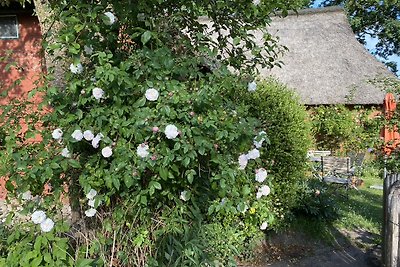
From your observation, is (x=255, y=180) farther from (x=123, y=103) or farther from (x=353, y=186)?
(x=353, y=186)

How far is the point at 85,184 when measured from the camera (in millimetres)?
1950

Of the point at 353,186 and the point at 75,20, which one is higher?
the point at 75,20

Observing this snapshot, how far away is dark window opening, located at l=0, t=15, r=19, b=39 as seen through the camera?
6.38m

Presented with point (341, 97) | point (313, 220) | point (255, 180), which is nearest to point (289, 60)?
point (341, 97)

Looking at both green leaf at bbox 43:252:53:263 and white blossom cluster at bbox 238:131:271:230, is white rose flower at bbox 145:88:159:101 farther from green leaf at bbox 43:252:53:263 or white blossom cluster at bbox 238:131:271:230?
green leaf at bbox 43:252:53:263

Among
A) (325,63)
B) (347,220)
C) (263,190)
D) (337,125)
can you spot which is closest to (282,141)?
(347,220)

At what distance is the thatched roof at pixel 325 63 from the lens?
11672 mm

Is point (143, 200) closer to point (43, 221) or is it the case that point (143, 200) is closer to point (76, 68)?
point (43, 221)

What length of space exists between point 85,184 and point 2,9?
5631 mm

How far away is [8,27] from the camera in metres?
6.41

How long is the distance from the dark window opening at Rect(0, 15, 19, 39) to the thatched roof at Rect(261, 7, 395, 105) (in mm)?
7858

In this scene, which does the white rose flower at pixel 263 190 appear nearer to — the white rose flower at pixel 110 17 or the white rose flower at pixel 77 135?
the white rose flower at pixel 77 135

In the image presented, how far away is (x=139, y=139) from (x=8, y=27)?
583 cm

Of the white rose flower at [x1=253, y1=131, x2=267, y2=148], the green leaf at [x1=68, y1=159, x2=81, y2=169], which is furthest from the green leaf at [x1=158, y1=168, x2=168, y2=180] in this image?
the white rose flower at [x1=253, y1=131, x2=267, y2=148]
